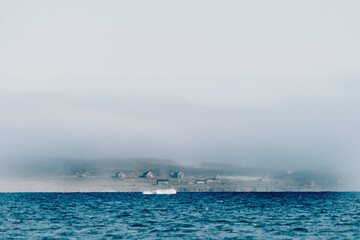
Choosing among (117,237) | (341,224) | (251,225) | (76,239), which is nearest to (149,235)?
(117,237)

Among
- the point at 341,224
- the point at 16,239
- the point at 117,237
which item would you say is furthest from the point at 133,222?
the point at 341,224

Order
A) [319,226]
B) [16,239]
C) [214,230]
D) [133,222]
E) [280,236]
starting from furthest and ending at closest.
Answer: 1. [133,222]
2. [319,226]
3. [214,230]
4. [280,236]
5. [16,239]

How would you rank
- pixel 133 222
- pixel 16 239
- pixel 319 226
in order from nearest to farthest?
pixel 16 239 → pixel 319 226 → pixel 133 222

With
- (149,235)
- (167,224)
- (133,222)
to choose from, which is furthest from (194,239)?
(133,222)

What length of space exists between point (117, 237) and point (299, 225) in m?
37.6

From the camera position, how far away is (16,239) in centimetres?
7119

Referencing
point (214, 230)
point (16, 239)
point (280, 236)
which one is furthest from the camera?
point (214, 230)

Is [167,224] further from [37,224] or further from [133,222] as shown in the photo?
[37,224]

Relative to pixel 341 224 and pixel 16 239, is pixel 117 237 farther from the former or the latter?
pixel 341 224

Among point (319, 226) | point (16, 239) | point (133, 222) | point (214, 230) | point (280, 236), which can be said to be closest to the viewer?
point (16, 239)

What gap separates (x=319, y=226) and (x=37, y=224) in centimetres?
5346

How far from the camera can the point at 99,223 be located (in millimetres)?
95812

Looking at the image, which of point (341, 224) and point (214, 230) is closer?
point (214, 230)

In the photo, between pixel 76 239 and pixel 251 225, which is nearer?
pixel 76 239
